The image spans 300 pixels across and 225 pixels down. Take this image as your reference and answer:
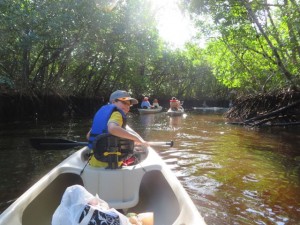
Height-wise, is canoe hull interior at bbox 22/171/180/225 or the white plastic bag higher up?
the white plastic bag

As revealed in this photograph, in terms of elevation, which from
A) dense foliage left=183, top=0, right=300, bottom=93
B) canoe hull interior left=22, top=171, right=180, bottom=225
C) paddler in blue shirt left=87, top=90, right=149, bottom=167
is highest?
dense foliage left=183, top=0, right=300, bottom=93

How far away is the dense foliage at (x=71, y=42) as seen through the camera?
13656mm

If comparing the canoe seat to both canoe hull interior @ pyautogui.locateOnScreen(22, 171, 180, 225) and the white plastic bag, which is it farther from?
the white plastic bag

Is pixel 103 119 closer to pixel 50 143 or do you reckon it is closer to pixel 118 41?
pixel 50 143

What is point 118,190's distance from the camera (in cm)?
385

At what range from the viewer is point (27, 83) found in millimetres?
16766

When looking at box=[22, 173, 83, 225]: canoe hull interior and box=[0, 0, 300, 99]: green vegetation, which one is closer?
box=[22, 173, 83, 225]: canoe hull interior

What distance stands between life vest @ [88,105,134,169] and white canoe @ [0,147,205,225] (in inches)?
5.6

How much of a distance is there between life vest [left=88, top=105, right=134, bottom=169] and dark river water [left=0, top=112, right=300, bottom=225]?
1.51 metres

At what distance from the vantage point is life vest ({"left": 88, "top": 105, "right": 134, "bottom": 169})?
12.4ft

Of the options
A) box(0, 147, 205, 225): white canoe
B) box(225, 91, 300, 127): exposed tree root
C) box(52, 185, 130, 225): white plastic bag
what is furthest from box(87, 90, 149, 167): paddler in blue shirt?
box(225, 91, 300, 127): exposed tree root

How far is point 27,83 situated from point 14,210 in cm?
1500

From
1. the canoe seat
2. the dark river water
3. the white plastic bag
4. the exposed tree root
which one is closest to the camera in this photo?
the white plastic bag

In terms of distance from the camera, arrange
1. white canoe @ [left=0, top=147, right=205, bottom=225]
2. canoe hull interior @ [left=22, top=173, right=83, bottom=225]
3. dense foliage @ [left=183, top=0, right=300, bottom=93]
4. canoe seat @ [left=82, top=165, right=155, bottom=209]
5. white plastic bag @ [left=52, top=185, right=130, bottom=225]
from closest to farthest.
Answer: white plastic bag @ [left=52, top=185, right=130, bottom=225] < canoe hull interior @ [left=22, top=173, right=83, bottom=225] < white canoe @ [left=0, top=147, right=205, bottom=225] < canoe seat @ [left=82, top=165, right=155, bottom=209] < dense foliage @ [left=183, top=0, right=300, bottom=93]
